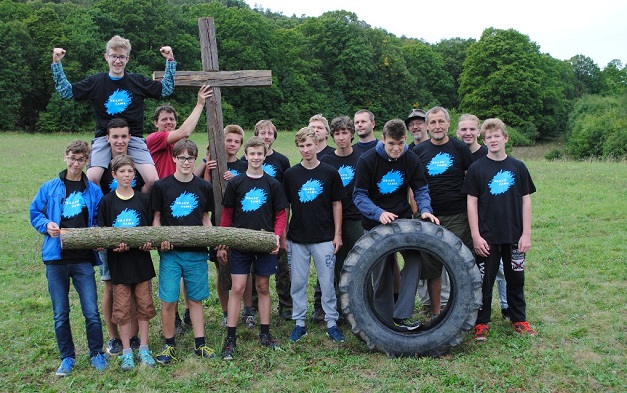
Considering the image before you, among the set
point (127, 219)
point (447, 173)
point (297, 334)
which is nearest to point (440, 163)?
point (447, 173)

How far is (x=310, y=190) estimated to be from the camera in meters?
5.35

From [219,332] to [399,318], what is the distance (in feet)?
6.05

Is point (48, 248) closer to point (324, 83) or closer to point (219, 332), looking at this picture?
point (219, 332)

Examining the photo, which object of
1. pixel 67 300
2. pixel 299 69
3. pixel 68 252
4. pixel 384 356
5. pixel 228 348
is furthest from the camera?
pixel 299 69

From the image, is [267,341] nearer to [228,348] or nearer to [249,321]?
[228,348]

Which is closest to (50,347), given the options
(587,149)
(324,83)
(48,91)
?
(48,91)

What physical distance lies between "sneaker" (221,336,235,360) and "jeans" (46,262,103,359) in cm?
108

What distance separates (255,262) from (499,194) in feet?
7.91

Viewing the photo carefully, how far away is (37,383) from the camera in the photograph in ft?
14.9

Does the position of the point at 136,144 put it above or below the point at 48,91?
below

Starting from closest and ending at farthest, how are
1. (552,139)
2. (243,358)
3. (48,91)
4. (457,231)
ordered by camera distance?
(243,358)
(457,231)
(48,91)
(552,139)

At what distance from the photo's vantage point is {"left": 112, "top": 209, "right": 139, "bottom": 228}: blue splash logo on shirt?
4.78 m

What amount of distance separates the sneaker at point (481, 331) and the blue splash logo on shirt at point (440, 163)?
1539mm

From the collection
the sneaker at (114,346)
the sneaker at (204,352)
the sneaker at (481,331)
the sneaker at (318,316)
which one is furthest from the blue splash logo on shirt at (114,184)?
the sneaker at (481,331)
